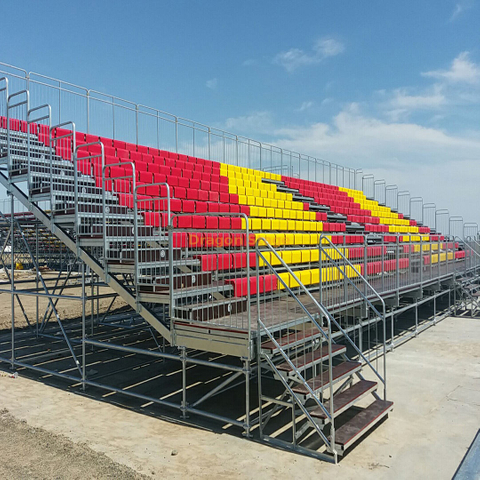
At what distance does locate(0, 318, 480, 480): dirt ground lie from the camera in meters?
4.64

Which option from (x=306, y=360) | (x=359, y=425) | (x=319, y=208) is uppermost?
(x=319, y=208)

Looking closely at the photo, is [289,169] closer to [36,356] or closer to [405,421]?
[36,356]

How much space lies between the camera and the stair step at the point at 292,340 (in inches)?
210

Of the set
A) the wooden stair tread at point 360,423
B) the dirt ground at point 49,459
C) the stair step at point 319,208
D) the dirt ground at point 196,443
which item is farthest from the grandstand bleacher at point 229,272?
the stair step at point 319,208

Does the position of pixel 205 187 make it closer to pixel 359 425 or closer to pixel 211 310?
pixel 211 310

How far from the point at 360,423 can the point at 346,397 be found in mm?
320

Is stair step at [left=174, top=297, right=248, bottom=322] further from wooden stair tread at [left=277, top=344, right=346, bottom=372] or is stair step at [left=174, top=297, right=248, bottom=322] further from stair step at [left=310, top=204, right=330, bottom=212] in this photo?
stair step at [left=310, top=204, right=330, bottom=212]

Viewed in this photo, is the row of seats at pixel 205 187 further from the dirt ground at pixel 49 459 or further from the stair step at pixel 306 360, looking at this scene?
the dirt ground at pixel 49 459

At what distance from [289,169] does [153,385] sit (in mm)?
14057

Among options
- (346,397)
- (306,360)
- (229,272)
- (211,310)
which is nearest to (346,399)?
(346,397)

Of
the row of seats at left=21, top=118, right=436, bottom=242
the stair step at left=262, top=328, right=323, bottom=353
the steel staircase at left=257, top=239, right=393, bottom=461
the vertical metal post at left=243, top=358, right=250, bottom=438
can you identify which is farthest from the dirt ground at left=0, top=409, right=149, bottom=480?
the row of seats at left=21, top=118, right=436, bottom=242

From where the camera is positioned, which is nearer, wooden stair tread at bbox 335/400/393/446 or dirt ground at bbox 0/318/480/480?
dirt ground at bbox 0/318/480/480

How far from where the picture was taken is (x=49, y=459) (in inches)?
194

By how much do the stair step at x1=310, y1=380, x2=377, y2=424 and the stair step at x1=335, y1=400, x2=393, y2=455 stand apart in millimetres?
197
